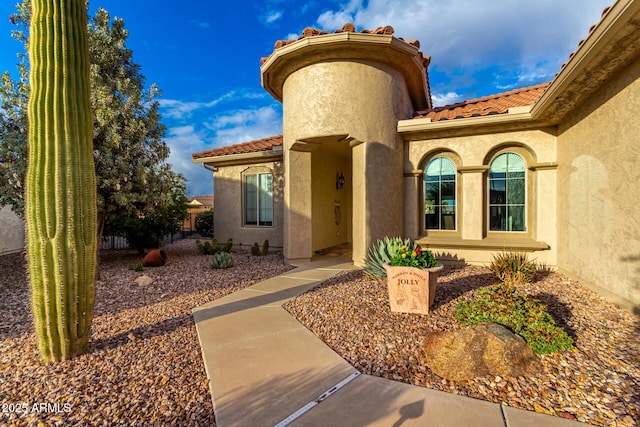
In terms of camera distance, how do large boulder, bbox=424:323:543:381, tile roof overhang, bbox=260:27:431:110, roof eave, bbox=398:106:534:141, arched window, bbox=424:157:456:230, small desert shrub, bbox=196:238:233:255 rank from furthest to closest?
small desert shrub, bbox=196:238:233:255 → arched window, bbox=424:157:456:230 → tile roof overhang, bbox=260:27:431:110 → roof eave, bbox=398:106:534:141 → large boulder, bbox=424:323:543:381

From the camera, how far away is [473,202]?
8.03m

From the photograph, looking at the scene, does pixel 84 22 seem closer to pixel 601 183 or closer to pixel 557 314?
pixel 557 314

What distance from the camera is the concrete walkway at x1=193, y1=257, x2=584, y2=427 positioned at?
2480 millimetres

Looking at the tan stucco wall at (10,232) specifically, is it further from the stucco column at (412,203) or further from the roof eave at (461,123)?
the roof eave at (461,123)

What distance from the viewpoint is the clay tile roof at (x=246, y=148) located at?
10941 mm

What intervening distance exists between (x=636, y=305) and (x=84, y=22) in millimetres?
8160

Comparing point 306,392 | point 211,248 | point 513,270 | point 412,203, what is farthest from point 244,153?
point 306,392

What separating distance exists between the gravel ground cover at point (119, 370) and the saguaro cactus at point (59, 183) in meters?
0.42

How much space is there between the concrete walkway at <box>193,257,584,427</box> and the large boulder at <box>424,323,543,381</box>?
0.38 metres

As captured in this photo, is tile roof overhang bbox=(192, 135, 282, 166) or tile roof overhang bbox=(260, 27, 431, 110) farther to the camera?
tile roof overhang bbox=(192, 135, 282, 166)

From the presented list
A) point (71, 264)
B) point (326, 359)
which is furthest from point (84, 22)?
point (326, 359)

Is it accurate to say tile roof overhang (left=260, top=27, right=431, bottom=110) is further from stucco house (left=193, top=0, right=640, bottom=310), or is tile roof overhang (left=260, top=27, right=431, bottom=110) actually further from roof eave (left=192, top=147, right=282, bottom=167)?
roof eave (left=192, top=147, right=282, bottom=167)

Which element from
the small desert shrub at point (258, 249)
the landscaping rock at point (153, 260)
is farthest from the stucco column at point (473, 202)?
the landscaping rock at point (153, 260)

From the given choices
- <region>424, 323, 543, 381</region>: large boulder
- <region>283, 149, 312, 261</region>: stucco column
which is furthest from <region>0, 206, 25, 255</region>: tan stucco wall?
<region>424, 323, 543, 381</region>: large boulder
